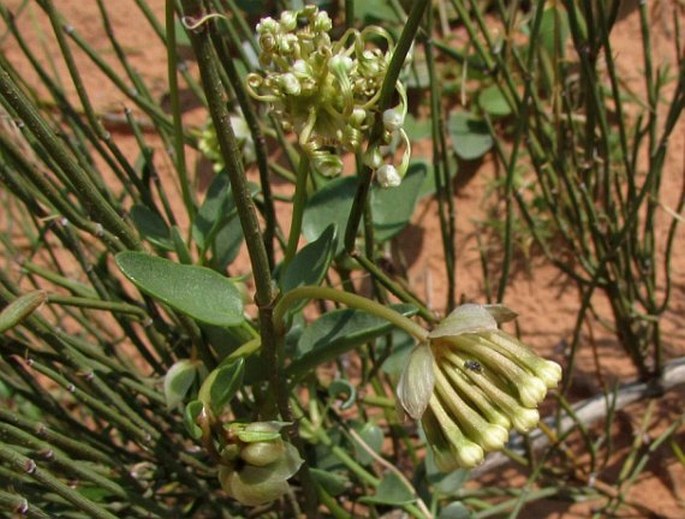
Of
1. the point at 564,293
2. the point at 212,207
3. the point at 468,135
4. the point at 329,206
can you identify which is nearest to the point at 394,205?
the point at 329,206

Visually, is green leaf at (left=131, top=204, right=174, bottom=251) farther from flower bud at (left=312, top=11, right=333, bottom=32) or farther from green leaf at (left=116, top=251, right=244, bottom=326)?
flower bud at (left=312, top=11, right=333, bottom=32)

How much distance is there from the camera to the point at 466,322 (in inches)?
28.8

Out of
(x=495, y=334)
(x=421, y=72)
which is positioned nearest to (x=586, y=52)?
(x=495, y=334)

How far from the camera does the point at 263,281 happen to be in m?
0.74

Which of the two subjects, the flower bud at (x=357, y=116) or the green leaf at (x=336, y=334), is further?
the green leaf at (x=336, y=334)

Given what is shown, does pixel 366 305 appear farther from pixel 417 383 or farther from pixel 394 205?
pixel 394 205

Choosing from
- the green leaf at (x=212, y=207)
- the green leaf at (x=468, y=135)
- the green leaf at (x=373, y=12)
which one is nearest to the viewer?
the green leaf at (x=212, y=207)

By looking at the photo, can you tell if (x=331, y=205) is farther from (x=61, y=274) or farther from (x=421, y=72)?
(x=421, y=72)

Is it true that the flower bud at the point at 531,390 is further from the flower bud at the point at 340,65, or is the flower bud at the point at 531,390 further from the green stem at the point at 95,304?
the green stem at the point at 95,304

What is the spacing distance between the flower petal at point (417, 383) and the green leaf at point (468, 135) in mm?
1189

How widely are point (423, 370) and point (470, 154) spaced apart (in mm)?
1205

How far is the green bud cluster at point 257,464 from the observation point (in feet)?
2.59

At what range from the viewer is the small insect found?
743 millimetres

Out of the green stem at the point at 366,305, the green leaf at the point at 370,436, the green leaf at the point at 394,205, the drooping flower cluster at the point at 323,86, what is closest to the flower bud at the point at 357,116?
the drooping flower cluster at the point at 323,86
